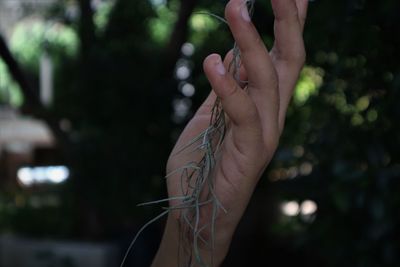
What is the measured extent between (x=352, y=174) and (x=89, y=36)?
3.52 metres

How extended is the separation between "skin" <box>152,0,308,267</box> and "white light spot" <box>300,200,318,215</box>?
2.01 m

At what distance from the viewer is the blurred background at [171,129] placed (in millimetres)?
2871

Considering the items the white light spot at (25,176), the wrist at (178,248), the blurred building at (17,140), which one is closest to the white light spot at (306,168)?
→ the wrist at (178,248)

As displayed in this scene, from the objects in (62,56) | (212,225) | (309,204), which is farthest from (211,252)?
(62,56)

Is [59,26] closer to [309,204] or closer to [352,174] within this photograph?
[309,204]

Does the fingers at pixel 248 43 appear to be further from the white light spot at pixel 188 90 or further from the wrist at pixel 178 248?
the white light spot at pixel 188 90

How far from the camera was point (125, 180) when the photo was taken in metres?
5.59

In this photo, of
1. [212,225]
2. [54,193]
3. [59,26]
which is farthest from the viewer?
[54,193]

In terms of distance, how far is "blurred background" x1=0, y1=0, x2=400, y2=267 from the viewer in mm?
2871

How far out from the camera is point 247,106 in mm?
1241

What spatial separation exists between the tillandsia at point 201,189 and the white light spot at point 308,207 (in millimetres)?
2044

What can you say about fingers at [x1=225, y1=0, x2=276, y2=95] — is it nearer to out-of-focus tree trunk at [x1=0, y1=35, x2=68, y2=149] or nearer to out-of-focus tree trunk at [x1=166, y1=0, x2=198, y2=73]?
out-of-focus tree trunk at [x1=166, y1=0, x2=198, y2=73]

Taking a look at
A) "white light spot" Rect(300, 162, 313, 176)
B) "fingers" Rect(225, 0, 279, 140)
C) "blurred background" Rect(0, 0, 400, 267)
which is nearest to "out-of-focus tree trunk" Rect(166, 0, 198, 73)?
"blurred background" Rect(0, 0, 400, 267)

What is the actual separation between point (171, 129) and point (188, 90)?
37 centimetres
